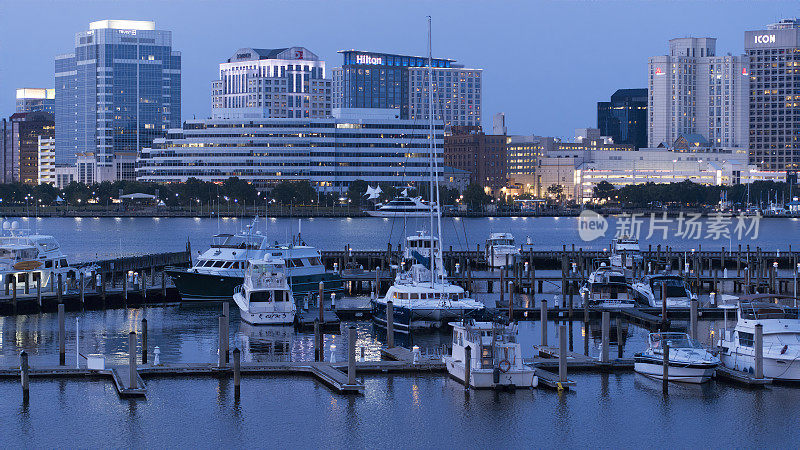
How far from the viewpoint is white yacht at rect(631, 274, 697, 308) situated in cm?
7281

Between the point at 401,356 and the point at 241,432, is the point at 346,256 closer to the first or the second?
the point at 401,356

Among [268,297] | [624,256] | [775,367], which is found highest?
[624,256]

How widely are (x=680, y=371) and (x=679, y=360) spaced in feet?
1.56

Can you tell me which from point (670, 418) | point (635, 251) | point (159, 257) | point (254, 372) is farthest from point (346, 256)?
point (670, 418)

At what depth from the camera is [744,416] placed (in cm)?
4591

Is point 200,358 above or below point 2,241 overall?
below

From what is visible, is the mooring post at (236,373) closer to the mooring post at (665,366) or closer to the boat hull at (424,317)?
the mooring post at (665,366)

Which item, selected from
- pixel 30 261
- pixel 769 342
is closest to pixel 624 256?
pixel 30 261

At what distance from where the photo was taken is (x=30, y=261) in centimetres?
7638

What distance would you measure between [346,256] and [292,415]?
179ft

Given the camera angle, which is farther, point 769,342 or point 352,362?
point 769,342

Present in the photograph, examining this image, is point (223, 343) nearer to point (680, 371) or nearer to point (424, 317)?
point (424, 317)

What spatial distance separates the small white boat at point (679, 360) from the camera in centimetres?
4969

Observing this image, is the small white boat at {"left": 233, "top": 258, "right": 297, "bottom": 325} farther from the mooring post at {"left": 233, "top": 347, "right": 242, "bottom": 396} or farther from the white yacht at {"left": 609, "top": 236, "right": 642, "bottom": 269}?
the white yacht at {"left": 609, "top": 236, "right": 642, "bottom": 269}
